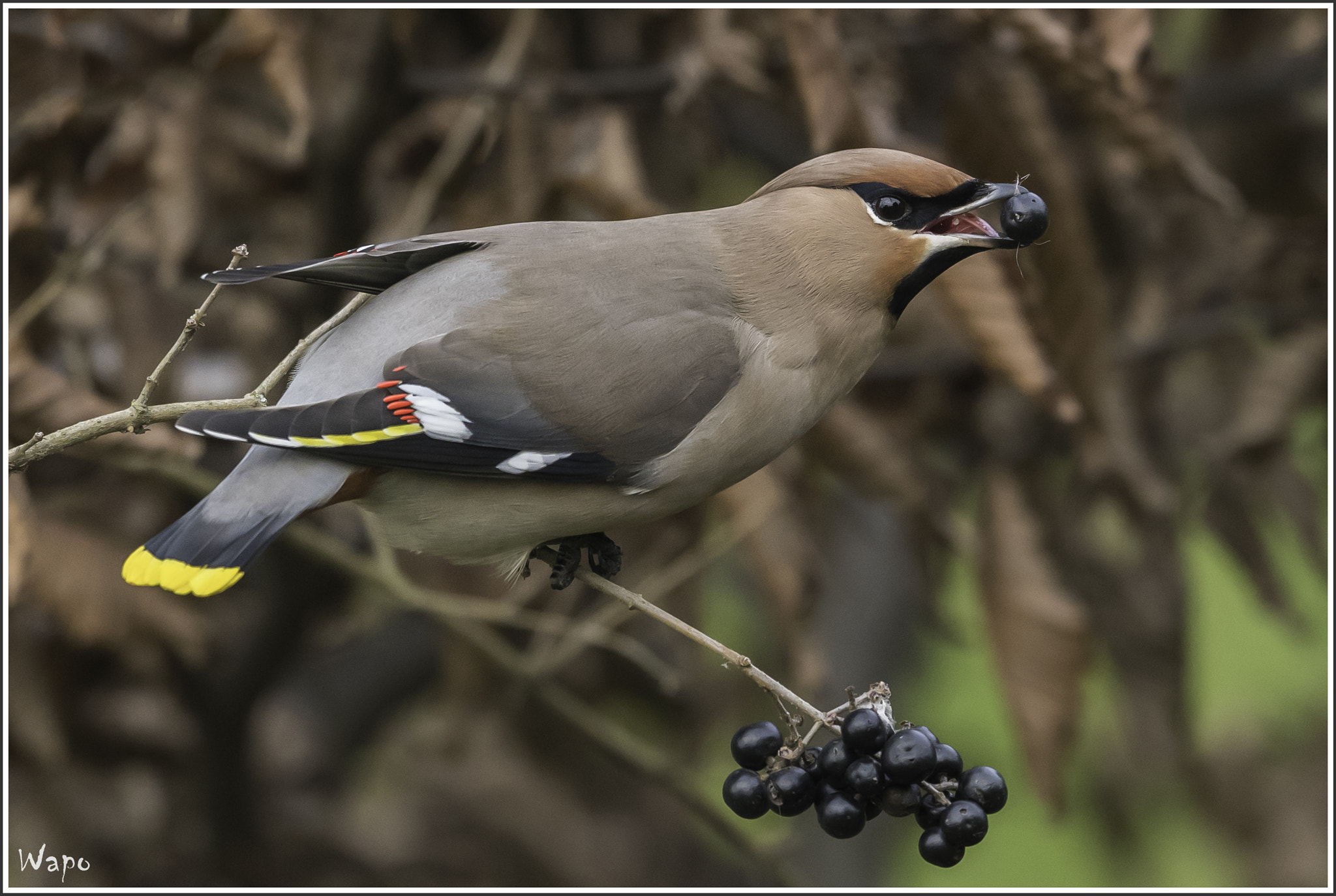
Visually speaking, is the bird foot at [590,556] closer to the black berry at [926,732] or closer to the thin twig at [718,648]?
the thin twig at [718,648]

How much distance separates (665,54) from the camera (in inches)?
146

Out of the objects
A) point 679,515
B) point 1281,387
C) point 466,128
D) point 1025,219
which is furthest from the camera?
point 679,515

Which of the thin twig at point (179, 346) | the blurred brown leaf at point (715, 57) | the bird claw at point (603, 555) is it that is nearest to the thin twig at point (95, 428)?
the thin twig at point (179, 346)

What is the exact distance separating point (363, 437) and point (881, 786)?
101 centimetres

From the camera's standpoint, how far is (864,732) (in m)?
2.11

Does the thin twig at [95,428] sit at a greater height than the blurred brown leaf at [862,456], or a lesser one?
greater

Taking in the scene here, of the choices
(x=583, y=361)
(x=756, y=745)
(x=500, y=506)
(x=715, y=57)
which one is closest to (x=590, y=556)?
(x=500, y=506)

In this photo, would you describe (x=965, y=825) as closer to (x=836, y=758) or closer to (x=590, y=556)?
(x=836, y=758)

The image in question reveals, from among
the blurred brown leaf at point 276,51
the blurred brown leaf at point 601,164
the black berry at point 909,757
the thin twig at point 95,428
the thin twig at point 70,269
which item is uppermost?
the blurred brown leaf at point 276,51

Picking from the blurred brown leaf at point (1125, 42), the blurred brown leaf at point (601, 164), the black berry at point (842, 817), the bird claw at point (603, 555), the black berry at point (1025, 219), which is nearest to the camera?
the black berry at point (842, 817)

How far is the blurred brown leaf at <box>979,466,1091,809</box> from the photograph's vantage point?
10.2 feet

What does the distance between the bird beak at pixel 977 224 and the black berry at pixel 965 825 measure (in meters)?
0.92

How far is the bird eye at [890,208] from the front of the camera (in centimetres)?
243

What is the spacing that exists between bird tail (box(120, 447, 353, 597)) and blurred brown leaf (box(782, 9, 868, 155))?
4.26ft
